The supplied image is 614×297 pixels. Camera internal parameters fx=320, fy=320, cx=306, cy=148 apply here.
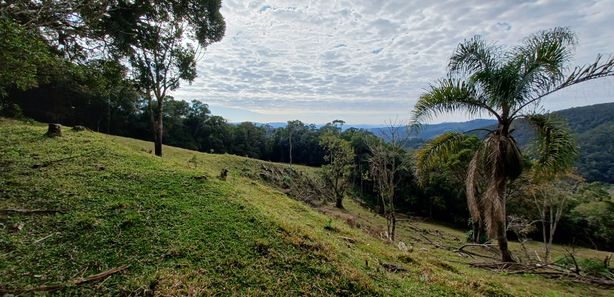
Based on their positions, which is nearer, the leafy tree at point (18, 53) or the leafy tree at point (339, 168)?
the leafy tree at point (18, 53)

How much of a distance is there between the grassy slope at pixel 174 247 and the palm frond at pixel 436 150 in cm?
301

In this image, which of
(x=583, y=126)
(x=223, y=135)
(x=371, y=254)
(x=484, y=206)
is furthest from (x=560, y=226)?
(x=583, y=126)

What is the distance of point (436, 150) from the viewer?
8.78 metres

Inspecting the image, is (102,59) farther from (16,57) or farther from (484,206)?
(484,206)

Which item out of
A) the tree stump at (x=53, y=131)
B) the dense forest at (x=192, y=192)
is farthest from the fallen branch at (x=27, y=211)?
the tree stump at (x=53, y=131)

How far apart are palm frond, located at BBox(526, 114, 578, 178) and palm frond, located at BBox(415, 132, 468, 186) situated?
5.75 feet

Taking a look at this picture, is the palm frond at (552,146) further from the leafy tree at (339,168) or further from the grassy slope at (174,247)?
the leafy tree at (339,168)

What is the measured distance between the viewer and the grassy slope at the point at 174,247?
3.88m

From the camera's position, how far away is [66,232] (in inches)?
183

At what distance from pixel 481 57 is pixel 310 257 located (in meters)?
7.00

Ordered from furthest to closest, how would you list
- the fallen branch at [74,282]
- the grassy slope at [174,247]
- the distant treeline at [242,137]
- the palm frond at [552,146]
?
the distant treeline at [242,137]
the palm frond at [552,146]
the grassy slope at [174,247]
the fallen branch at [74,282]

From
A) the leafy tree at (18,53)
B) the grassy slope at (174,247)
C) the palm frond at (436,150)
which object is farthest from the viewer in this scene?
the palm frond at (436,150)

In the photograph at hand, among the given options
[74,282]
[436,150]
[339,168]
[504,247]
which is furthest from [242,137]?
[74,282]

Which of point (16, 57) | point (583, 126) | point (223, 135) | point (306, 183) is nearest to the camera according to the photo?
point (16, 57)
